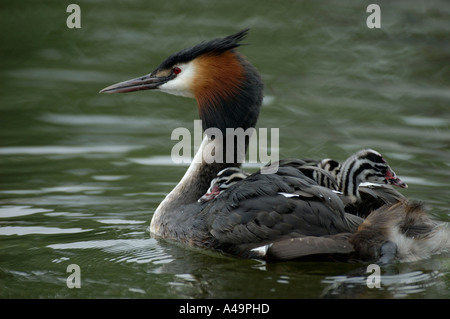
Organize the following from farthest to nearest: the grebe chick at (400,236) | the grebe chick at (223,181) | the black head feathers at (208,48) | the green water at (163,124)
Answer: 1. the black head feathers at (208,48)
2. the grebe chick at (223,181)
3. the grebe chick at (400,236)
4. the green water at (163,124)

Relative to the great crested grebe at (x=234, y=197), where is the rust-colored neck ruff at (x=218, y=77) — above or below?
above

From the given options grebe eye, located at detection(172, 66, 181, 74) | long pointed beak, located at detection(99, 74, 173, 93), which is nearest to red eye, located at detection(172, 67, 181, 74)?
grebe eye, located at detection(172, 66, 181, 74)

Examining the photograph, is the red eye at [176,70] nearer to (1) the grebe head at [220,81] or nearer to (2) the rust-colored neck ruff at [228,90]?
(1) the grebe head at [220,81]

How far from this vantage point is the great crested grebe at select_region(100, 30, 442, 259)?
580 centimetres

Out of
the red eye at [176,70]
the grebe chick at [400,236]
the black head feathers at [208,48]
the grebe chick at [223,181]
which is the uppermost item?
the black head feathers at [208,48]

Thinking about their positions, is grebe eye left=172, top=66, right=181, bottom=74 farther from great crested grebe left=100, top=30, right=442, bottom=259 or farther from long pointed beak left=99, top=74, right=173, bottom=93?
long pointed beak left=99, top=74, right=173, bottom=93

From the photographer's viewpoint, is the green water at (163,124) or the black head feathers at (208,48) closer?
the green water at (163,124)

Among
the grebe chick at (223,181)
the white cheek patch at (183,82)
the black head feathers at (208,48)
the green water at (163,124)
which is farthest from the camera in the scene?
the white cheek patch at (183,82)

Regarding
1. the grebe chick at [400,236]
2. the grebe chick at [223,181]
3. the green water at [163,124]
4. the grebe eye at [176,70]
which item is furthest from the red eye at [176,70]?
the grebe chick at [400,236]

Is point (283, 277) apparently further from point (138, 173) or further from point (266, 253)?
point (138, 173)

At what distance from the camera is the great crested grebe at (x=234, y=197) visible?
5797 mm

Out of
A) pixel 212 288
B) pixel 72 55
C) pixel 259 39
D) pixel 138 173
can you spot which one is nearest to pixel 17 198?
pixel 138 173

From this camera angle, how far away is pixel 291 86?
1084cm

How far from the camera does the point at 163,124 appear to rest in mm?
9844
